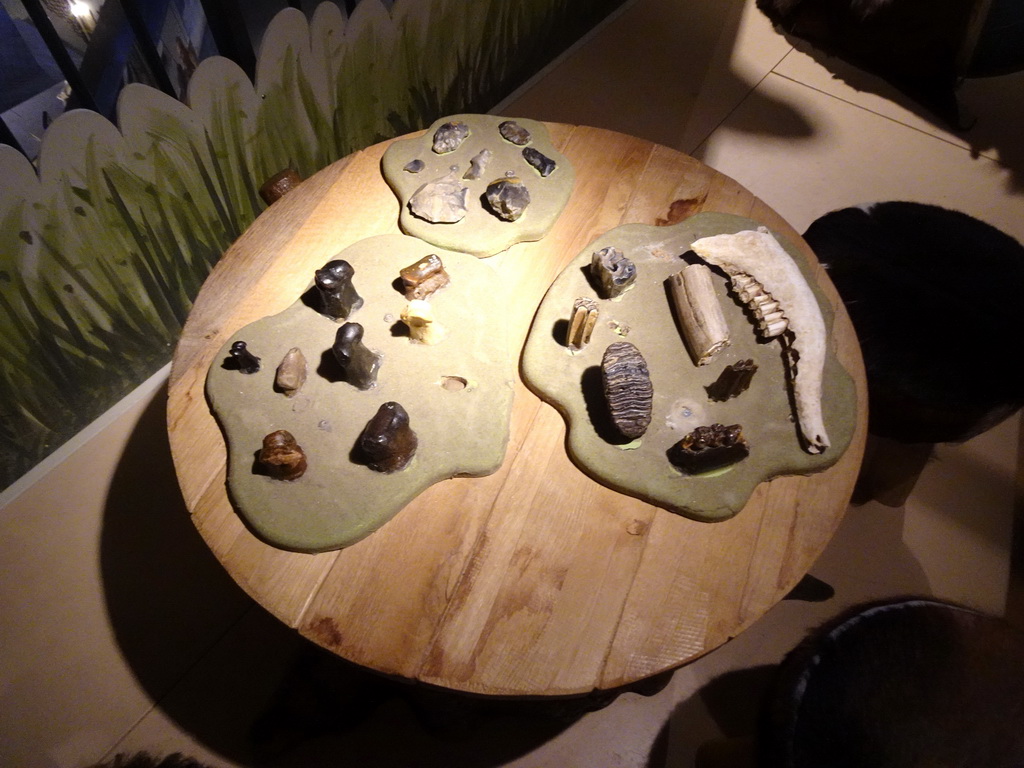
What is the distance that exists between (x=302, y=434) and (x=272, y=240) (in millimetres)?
589

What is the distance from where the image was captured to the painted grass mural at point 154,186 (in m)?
1.85

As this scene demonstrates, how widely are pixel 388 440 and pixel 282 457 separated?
0.72 feet

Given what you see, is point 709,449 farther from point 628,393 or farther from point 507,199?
point 507,199

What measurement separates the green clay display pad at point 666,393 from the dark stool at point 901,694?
342 mm

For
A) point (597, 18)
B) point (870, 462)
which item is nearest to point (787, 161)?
point (597, 18)

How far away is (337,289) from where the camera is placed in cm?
158

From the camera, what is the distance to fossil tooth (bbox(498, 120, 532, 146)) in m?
1.98

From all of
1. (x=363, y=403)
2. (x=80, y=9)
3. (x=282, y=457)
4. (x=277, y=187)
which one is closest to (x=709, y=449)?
(x=363, y=403)

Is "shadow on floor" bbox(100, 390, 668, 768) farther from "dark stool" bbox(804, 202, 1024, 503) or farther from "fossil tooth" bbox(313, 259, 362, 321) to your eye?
"dark stool" bbox(804, 202, 1024, 503)

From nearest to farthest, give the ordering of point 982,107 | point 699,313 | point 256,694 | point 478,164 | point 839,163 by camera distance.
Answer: point 699,313
point 478,164
point 256,694
point 839,163
point 982,107

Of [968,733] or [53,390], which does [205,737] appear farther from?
[968,733]

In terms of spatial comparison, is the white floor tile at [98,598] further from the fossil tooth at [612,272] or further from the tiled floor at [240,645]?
the fossil tooth at [612,272]

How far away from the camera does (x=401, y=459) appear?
4.81 feet

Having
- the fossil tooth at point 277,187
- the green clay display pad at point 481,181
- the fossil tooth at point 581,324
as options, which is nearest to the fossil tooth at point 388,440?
the fossil tooth at point 581,324
